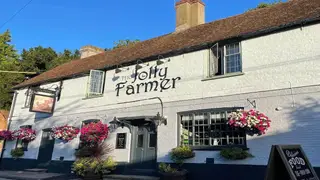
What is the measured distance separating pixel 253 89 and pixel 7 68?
28.9 metres

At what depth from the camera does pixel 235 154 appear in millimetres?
9906

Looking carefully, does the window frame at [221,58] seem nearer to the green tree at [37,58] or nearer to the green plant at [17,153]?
the green plant at [17,153]

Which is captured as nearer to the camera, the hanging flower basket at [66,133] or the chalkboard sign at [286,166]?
the chalkboard sign at [286,166]

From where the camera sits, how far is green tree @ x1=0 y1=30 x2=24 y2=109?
30547mm

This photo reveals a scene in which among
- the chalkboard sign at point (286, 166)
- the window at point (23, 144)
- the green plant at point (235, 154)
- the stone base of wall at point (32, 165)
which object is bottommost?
the stone base of wall at point (32, 165)

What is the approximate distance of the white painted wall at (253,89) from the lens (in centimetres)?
954

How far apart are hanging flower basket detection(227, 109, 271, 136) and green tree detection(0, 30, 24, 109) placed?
89.2ft

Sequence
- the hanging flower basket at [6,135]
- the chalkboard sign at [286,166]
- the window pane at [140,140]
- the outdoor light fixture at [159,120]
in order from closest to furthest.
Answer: the chalkboard sign at [286,166]
the outdoor light fixture at [159,120]
the window pane at [140,140]
the hanging flower basket at [6,135]

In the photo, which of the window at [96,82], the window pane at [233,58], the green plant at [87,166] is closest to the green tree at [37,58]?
the window at [96,82]

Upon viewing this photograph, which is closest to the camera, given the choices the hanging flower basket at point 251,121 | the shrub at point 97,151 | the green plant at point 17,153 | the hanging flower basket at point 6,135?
the hanging flower basket at point 251,121

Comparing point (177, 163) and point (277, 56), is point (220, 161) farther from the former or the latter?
point (277, 56)

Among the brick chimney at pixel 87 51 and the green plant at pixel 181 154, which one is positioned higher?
the brick chimney at pixel 87 51

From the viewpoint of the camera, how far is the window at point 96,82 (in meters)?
15.3

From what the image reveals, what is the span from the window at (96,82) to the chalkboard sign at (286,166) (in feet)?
37.2
